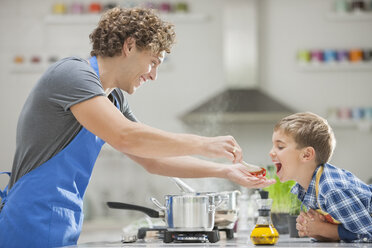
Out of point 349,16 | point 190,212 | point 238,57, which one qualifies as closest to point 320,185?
point 190,212

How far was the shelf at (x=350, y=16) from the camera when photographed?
5.43 meters

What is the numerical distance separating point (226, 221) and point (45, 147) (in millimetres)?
700

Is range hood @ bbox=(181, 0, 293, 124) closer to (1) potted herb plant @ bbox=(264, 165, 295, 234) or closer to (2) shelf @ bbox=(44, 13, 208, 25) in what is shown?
(2) shelf @ bbox=(44, 13, 208, 25)

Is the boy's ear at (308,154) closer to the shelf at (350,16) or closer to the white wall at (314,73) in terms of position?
the white wall at (314,73)

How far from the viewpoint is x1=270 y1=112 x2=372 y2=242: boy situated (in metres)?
1.48

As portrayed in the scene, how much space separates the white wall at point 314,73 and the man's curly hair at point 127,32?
3880 millimetres

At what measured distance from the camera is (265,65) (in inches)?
215

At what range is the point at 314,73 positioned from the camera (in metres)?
5.43

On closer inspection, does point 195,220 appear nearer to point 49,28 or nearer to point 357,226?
point 357,226

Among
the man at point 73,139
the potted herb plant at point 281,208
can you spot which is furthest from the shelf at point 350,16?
the man at point 73,139

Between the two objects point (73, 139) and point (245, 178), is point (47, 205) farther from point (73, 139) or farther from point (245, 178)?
point (245, 178)

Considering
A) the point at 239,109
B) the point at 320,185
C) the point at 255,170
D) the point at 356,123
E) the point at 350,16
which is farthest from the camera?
the point at 350,16

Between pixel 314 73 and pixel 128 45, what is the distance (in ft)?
13.4

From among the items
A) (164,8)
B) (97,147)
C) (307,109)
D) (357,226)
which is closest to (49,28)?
(164,8)
